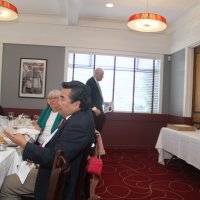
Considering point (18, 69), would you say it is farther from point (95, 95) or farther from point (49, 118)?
point (49, 118)

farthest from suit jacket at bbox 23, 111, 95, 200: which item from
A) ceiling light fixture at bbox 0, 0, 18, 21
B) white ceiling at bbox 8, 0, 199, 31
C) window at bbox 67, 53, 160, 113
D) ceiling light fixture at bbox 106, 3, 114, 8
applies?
window at bbox 67, 53, 160, 113

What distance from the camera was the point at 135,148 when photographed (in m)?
6.32

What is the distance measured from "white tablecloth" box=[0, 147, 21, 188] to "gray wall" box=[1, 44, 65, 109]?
3.95 metres

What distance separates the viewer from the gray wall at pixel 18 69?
6055 mm

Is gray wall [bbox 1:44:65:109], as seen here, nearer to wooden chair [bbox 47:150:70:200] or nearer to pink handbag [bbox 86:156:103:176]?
pink handbag [bbox 86:156:103:176]

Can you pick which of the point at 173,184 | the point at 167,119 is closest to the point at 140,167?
the point at 173,184

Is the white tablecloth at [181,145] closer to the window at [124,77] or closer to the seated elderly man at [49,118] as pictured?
the window at [124,77]

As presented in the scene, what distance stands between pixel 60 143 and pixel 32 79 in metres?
4.73

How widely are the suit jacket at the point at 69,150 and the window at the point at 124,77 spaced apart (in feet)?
15.3

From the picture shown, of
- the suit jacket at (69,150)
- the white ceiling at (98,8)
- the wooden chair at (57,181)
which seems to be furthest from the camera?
the white ceiling at (98,8)

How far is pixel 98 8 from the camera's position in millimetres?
5355

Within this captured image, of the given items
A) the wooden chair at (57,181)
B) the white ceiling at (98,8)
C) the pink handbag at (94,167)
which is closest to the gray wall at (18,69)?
the white ceiling at (98,8)

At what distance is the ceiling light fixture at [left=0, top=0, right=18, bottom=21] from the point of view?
3738 millimetres

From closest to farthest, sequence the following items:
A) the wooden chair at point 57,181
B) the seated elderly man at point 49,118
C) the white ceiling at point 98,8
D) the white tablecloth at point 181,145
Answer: the wooden chair at point 57,181 < the seated elderly man at point 49,118 < the white tablecloth at point 181,145 < the white ceiling at point 98,8
